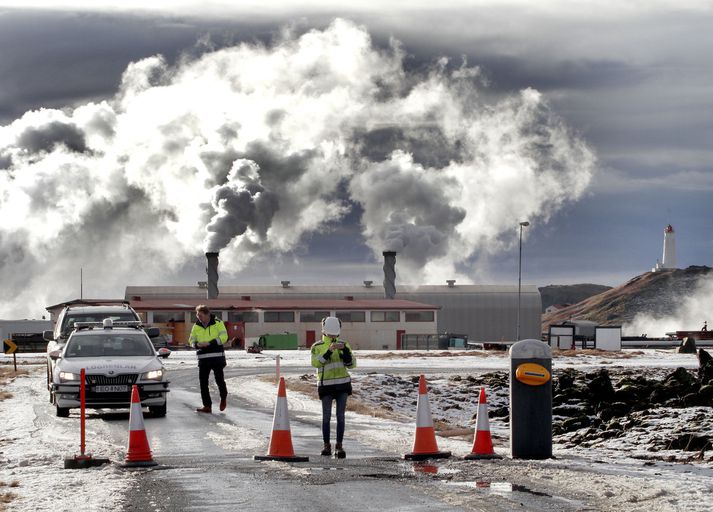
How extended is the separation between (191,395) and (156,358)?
7.24 metres

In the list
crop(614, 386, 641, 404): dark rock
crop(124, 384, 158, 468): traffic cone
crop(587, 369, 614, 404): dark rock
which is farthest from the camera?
crop(587, 369, 614, 404): dark rock

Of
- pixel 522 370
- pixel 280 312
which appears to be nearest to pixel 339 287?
pixel 280 312

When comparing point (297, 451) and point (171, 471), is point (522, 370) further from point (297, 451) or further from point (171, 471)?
point (171, 471)

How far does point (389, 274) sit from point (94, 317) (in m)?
84.7

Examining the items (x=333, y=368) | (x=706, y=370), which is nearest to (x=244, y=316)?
(x=706, y=370)

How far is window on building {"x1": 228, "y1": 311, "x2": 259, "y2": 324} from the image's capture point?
93250 mm

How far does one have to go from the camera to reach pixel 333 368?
15.2m

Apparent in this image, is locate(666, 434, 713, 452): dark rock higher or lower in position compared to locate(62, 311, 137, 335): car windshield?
lower

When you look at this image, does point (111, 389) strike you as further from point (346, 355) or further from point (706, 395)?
point (706, 395)

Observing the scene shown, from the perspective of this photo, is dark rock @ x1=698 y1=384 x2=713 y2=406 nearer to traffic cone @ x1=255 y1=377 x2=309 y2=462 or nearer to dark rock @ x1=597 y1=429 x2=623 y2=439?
dark rock @ x1=597 y1=429 x2=623 y2=439

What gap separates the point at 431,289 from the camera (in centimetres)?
11625

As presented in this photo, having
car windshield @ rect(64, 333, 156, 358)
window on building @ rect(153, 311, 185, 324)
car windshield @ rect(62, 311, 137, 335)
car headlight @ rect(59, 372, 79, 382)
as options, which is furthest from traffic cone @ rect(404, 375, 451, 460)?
window on building @ rect(153, 311, 185, 324)

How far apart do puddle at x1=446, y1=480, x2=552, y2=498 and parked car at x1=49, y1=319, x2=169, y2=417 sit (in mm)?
9700

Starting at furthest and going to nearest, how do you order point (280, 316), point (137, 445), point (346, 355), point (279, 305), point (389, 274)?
point (389, 274) → point (279, 305) → point (280, 316) → point (346, 355) → point (137, 445)
